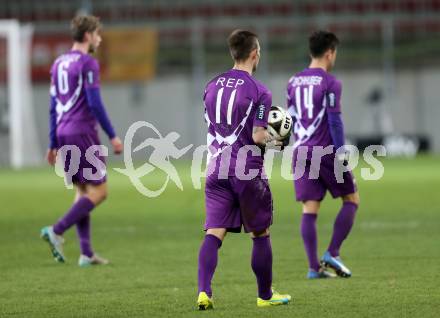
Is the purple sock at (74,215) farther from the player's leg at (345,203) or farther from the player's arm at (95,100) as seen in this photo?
the player's leg at (345,203)

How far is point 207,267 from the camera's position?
286 inches

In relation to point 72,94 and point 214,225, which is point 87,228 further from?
point 214,225

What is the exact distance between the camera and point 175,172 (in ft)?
82.9

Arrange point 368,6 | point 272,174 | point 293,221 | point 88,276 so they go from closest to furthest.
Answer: point 88,276
point 293,221
point 272,174
point 368,6

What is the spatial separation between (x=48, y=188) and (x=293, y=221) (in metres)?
7.99

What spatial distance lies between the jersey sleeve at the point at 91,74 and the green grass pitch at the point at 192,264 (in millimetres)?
1639

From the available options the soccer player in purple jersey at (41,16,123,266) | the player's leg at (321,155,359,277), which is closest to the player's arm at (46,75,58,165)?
the soccer player in purple jersey at (41,16,123,266)

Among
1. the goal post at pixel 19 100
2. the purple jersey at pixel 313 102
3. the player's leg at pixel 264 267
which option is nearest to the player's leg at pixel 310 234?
the purple jersey at pixel 313 102

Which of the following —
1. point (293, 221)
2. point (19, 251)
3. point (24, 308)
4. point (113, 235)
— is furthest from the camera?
point (293, 221)

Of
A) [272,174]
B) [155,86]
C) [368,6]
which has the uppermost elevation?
[368,6]

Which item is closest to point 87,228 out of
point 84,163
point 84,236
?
point 84,236

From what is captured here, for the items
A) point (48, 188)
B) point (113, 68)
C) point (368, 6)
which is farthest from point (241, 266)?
point (368, 6)

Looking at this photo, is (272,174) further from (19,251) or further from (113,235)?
(19,251)

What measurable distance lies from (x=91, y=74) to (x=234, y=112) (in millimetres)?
3119
